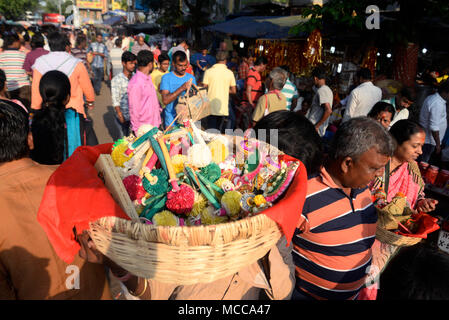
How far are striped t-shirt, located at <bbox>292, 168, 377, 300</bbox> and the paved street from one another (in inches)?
223

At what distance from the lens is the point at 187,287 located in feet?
4.47

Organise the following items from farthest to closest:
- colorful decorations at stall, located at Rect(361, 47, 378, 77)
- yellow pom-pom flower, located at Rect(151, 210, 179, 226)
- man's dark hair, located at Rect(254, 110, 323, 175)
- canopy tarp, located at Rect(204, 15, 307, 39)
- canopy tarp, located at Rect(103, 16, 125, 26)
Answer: canopy tarp, located at Rect(103, 16, 125, 26), canopy tarp, located at Rect(204, 15, 307, 39), colorful decorations at stall, located at Rect(361, 47, 378, 77), man's dark hair, located at Rect(254, 110, 323, 175), yellow pom-pom flower, located at Rect(151, 210, 179, 226)

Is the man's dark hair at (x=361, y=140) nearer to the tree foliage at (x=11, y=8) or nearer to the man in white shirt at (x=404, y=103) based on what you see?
the man in white shirt at (x=404, y=103)

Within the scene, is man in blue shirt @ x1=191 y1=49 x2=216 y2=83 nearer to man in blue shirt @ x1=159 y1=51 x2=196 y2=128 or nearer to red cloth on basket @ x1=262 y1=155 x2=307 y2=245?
man in blue shirt @ x1=159 y1=51 x2=196 y2=128

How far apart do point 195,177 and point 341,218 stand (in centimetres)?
92

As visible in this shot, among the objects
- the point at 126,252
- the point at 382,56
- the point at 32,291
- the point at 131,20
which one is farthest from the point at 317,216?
the point at 131,20

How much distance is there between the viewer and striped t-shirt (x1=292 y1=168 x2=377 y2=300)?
165 centimetres

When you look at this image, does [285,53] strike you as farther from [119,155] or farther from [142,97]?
[119,155]

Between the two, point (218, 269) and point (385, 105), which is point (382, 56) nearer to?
point (385, 105)

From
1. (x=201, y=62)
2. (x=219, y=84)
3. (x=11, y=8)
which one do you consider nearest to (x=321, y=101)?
(x=219, y=84)

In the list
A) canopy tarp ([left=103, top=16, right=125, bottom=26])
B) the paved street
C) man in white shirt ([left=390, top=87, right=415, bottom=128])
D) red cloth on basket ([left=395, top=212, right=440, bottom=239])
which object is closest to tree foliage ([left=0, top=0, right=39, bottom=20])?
canopy tarp ([left=103, top=16, right=125, bottom=26])

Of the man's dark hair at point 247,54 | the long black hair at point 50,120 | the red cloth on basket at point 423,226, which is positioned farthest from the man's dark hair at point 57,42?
the man's dark hair at point 247,54

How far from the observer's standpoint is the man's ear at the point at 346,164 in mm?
1657

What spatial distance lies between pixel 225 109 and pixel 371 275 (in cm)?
426
